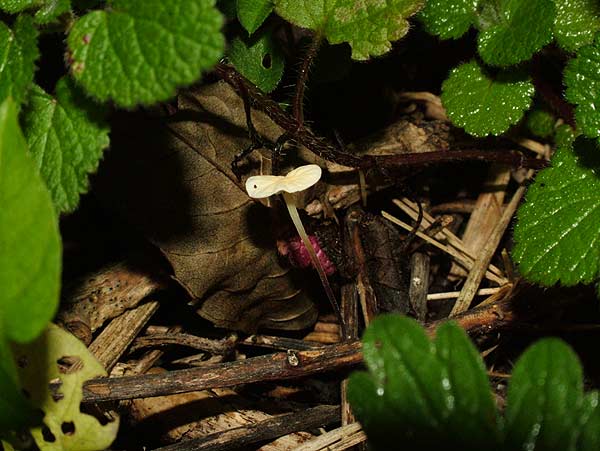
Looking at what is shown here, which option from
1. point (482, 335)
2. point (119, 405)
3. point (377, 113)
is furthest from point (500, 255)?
point (119, 405)

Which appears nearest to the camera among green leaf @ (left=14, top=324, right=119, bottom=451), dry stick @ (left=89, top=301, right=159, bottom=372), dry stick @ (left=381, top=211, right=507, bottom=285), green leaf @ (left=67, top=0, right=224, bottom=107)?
green leaf @ (left=67, top=0, right=224, bottom=107)

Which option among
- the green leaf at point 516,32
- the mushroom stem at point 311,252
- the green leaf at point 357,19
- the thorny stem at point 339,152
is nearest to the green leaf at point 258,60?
the thorny stem at point 339,152

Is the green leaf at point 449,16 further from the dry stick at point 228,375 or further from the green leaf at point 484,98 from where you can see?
the dry stick at point 228,375

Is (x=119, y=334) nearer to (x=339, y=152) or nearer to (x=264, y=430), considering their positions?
(x=264, y=430)

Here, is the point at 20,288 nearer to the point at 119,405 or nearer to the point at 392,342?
the point at 392,342

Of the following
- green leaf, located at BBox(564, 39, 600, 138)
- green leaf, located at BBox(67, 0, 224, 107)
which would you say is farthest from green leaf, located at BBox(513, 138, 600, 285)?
green leaf, located at BBox(67, 0, 224, 107)

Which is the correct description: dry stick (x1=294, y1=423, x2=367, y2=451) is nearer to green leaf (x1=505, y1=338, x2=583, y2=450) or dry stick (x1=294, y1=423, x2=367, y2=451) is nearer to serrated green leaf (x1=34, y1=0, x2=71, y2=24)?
green leaf (x1=505, y1=338, x2=583, y2=450)
